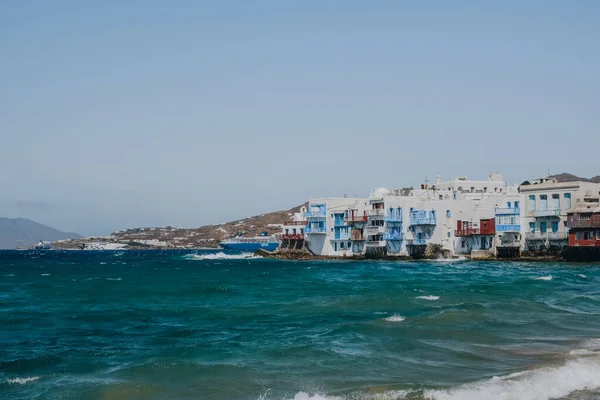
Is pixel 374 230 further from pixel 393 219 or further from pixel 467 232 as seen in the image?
pixel 467 232

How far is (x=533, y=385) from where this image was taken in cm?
1816

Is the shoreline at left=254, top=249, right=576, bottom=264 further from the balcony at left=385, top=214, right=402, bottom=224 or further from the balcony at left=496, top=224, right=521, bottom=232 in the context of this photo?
the balcony at left=385, top=214, right=402, bottom=224

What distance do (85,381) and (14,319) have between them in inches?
573

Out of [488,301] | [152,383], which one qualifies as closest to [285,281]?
[488,301]

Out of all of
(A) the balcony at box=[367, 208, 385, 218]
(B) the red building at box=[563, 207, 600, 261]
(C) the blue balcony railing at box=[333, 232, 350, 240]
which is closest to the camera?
(B) the red building at box=[563, 207, 600, 261]

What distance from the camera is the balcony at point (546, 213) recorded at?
242 ft

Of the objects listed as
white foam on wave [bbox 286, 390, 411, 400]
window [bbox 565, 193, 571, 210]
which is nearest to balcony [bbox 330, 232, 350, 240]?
window [bbox 565, 193, 571, 210]

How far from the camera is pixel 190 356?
73.5 feet

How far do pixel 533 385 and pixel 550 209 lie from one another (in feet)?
196

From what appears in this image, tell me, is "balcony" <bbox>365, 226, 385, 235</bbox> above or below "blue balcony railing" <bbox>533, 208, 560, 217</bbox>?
below

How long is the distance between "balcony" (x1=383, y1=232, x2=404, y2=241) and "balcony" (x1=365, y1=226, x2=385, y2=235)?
2.35ft

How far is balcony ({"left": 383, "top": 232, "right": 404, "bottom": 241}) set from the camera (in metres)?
86.6

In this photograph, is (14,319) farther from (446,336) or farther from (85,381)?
(446,336)

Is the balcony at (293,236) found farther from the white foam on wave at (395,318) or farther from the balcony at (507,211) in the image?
the white foam on wave at (395,318)
